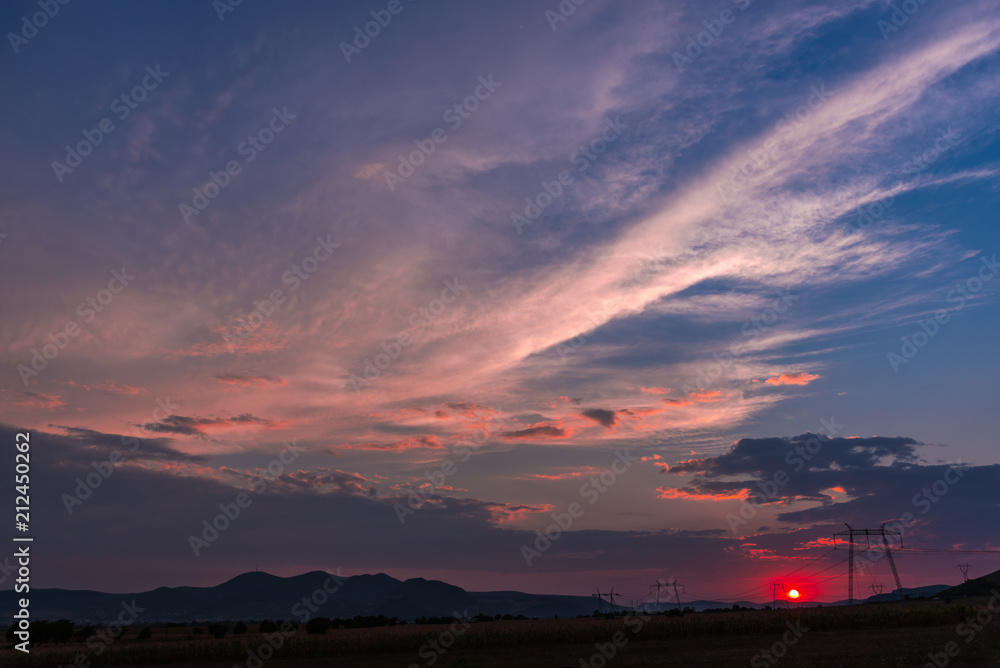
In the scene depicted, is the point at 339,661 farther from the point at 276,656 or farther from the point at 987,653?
the point at 987,653

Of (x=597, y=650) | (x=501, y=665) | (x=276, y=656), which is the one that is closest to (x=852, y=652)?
(x=597, y=650)

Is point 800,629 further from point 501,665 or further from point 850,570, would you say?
point 850,570

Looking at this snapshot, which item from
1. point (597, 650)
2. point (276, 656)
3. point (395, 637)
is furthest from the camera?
point (395, 637)

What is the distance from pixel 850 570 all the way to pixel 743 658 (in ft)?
418

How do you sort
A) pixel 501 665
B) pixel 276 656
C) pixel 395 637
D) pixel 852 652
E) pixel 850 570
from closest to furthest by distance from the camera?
pixel 852 652 → pixel 501 665 → pixel 276 656 → pixel 395 637 → pixel 850 570

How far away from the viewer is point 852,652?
2178 inches

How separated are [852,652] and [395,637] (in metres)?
51.7

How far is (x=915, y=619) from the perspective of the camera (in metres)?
85.2

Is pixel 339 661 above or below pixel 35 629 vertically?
below

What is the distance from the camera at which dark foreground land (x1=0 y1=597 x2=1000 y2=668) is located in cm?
5400

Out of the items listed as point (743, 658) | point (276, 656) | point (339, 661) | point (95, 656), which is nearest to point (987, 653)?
point (743, 658)

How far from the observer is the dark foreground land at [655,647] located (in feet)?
177

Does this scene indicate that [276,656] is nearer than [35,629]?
Yes

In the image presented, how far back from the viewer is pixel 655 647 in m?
67.9
